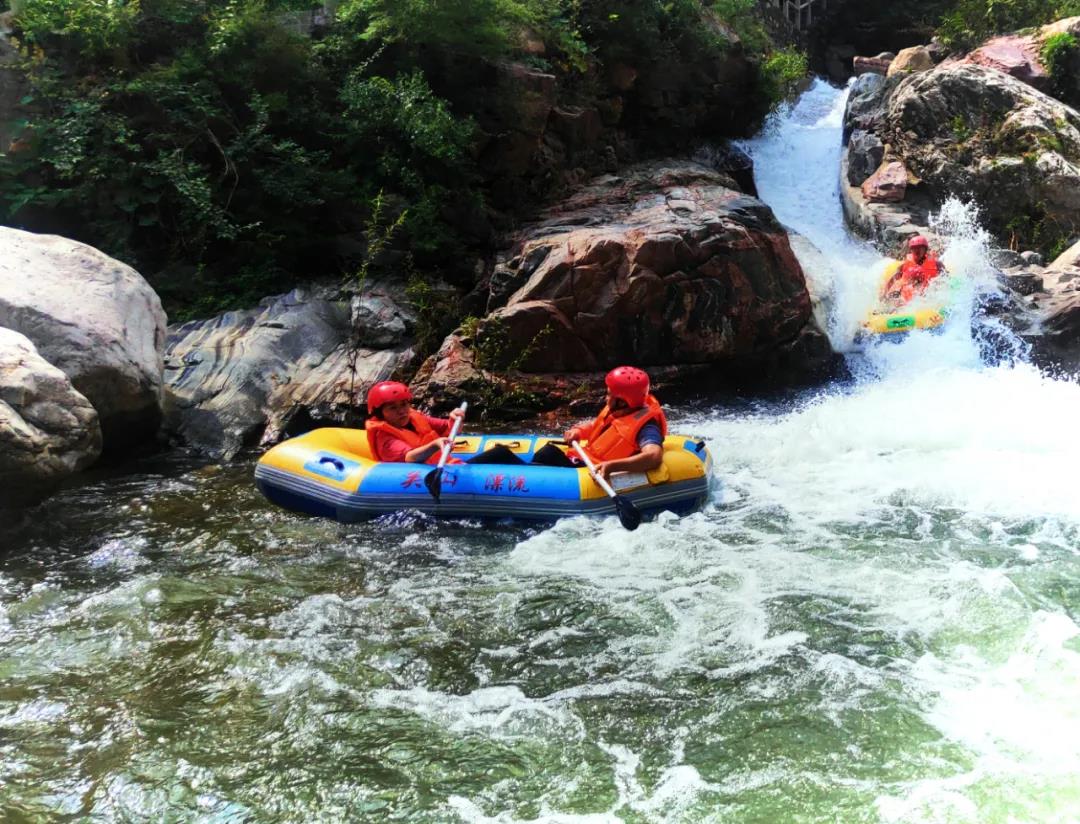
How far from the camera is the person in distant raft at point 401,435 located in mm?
5770

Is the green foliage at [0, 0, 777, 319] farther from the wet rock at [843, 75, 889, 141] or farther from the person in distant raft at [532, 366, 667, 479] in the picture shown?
the wet rock at [843, 75, 889, 141]

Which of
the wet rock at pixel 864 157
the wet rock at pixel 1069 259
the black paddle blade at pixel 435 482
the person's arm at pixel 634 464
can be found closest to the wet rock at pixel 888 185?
A: the wet rock at pixel 864 157

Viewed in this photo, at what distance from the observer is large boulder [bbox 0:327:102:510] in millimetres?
4746

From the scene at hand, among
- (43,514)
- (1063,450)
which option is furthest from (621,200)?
(43,514)

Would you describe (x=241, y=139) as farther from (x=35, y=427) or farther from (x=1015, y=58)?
(x=1015, y=58)

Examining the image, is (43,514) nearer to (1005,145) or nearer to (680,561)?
(680,561)

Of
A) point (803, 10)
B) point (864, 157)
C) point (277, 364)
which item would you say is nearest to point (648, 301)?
point (277, 364)

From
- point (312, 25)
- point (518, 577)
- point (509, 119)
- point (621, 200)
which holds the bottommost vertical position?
point (518, 577)

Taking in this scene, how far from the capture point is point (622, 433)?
5543 millimetres

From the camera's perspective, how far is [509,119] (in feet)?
32.4

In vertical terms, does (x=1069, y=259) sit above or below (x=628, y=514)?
above

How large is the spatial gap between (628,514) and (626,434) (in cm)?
65

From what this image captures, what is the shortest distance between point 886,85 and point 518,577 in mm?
12261

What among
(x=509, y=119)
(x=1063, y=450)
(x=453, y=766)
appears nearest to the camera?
(x=453, y=766)
